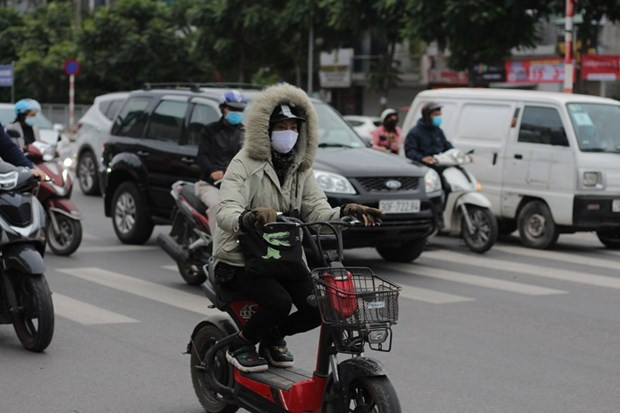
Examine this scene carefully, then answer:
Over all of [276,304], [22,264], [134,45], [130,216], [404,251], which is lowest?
[404,251]

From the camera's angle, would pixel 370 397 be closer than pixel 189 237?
Yes

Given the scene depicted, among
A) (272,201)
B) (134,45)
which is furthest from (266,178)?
(134,45)

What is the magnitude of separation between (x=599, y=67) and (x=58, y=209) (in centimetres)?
2419

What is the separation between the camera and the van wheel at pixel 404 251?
13.1 metres

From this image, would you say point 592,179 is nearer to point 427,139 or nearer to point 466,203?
point 466,203

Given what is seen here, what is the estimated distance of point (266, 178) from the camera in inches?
233

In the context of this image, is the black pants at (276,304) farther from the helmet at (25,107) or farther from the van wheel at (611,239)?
the van wheel at (611,239)

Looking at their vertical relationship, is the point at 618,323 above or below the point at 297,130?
below

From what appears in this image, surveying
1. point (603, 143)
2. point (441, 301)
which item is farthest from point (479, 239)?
point (441, 301)

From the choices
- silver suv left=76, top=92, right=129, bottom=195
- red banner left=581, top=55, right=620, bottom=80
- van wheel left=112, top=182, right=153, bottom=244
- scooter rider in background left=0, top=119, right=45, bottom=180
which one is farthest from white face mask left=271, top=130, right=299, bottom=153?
red banner left=581, top=55, right=620, bottom=80

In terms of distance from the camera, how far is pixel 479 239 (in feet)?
47.0

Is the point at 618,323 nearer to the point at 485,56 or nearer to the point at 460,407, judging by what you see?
the point at 460,407

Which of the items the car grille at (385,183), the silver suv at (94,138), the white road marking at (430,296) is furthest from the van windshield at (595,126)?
the silver suv at (94,138)

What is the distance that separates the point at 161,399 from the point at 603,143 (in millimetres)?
9270
